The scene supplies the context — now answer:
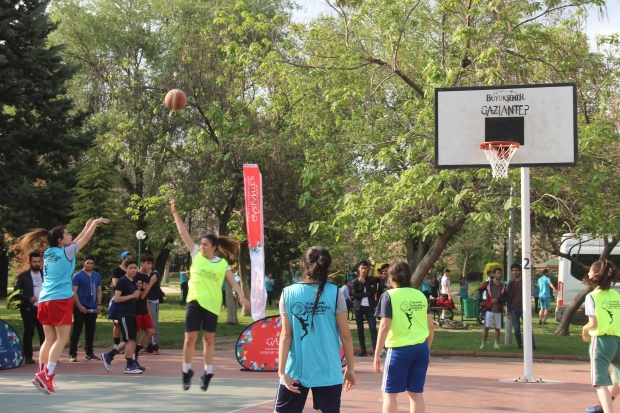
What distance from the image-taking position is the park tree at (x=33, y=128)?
812 inches

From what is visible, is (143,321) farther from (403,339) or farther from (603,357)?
(603,357)

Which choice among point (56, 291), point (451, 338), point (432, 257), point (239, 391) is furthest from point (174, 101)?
point (451, 338)

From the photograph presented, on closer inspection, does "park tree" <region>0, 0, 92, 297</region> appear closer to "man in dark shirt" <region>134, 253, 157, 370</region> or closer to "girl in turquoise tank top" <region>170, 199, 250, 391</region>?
"man in dark shirt" <region>134, 253, 157, 370</region>

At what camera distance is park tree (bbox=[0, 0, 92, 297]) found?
20.6m

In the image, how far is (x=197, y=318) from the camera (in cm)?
889

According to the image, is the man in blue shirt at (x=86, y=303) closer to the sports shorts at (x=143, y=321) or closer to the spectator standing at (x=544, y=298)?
the sports shorts at (x=143, y=321)

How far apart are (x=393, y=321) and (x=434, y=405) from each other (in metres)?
2.79

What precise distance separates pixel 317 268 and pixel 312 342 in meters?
0.58

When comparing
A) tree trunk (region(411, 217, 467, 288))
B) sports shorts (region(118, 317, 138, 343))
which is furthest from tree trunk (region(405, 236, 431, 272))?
sports shorts (region(118, 317, 138, 343))

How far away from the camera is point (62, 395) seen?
10.1 meters

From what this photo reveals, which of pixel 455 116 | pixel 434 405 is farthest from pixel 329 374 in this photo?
pixel 455 116

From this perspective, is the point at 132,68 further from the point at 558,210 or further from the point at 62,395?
the point at 62,395

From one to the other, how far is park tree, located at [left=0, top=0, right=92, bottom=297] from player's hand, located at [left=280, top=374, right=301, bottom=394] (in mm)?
16320

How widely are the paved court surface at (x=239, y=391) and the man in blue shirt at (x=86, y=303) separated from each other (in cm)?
49
